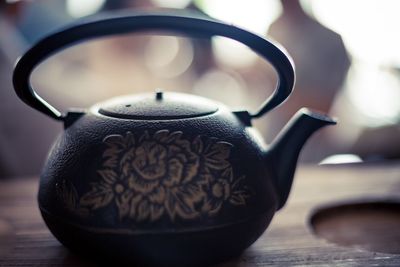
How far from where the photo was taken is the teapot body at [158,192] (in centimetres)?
61

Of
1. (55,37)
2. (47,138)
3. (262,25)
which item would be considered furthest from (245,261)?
(262,25)

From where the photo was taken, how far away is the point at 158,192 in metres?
0.61

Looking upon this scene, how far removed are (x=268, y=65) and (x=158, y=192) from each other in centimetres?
190

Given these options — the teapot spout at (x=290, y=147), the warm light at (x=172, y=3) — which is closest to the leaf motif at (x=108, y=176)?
the teapot spout at (x=290, y=147)

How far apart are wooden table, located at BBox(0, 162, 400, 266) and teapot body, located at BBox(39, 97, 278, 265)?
0.08m

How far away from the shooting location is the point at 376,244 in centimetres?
81

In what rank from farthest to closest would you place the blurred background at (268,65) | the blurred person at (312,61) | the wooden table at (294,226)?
1. the blurred person at (312,61)
2. the blurred background at (268,65)
3. the wooden table at (294,226)

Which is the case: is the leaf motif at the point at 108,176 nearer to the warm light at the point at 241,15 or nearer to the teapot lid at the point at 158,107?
the teapot lid at the point at 158,107

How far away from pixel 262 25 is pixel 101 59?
2.37 ft

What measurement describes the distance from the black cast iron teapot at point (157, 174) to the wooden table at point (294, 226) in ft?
0.23

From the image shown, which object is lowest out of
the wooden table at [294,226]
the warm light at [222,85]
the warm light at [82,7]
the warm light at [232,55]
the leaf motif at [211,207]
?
the wooden table at [294,226]

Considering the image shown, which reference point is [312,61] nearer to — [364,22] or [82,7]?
[364,22]

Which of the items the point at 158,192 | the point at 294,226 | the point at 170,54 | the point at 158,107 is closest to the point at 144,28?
the point at 158,107

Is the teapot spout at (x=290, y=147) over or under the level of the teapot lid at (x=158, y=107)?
under
